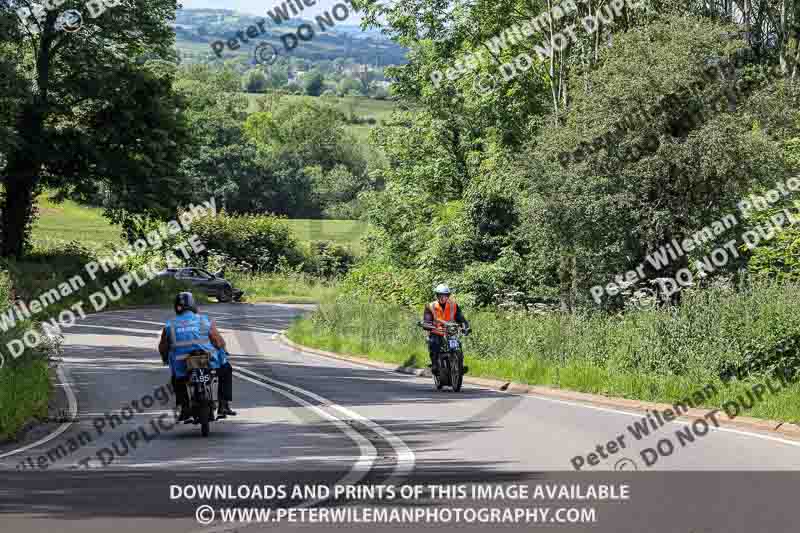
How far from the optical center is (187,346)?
15.6 meters

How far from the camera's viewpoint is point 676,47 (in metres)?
34.9

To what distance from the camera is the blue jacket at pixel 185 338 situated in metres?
15.6

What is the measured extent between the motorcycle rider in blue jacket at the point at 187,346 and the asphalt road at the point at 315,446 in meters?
0.52

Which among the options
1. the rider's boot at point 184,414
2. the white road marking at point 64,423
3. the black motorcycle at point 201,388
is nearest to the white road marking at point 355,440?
the black motorcycle at point 201,388

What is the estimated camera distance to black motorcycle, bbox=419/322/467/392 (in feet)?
72.8

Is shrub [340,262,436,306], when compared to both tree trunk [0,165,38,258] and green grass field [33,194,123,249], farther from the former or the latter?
green grass field [33,194,123,249]

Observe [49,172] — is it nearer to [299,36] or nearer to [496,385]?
[299,36]

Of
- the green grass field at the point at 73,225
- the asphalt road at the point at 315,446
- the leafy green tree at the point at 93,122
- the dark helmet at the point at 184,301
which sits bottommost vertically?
the asphalt road at the point at 315,446

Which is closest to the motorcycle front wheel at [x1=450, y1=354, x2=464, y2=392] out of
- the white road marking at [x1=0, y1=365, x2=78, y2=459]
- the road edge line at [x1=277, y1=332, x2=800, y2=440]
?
the road edge line at [x1=277, y1=332, x2=800, y2=440]

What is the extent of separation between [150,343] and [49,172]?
2035 centimetres

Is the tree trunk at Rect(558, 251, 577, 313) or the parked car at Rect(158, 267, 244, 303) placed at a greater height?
the tree trunk at Rect(558, 251, 577, 313)

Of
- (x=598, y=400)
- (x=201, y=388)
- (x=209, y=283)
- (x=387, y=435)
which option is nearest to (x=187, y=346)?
(x=201, y=388)

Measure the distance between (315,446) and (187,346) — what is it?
247 centimetres

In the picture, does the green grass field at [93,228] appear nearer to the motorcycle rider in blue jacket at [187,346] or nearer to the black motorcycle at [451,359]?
the black motorcycle at [451,359]
